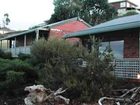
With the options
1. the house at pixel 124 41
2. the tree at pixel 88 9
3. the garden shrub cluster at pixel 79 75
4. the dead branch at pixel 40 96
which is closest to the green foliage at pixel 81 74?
the garden shrub cluster at pixel 79 75

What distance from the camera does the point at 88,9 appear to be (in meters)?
63.5

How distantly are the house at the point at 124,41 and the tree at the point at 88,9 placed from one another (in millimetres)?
37718

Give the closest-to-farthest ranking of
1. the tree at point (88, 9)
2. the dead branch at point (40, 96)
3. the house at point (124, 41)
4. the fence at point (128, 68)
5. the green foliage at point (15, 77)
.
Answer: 1. the dead branch at point (40, 96)
2. the green foliage at point (15, 77)
3. the fence at point (128, 68)
4. the house at point (124, 41)
5. the tree at point (88, 9)

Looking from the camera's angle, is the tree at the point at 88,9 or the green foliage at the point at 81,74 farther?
the tree at the point at 88,9

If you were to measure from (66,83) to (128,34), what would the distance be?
26.9 feet

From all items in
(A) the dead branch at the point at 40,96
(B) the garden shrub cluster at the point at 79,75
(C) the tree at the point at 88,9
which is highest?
(C) the tree at the point at 88,9

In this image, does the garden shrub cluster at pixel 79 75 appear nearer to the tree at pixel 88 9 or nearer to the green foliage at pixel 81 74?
the green foliage at pixel 81 74

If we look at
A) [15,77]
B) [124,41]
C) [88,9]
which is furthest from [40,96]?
[88,9]

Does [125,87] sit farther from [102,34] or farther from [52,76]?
[102,34]

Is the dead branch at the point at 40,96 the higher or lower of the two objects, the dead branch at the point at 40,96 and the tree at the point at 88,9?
the lower

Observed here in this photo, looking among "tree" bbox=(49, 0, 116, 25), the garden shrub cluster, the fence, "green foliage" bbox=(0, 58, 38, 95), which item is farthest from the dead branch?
"tree" bbox=(49, 0, 116, 25)

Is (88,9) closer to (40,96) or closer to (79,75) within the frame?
(79,75)

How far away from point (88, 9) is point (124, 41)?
43.7 m

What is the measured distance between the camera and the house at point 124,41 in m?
16.3
